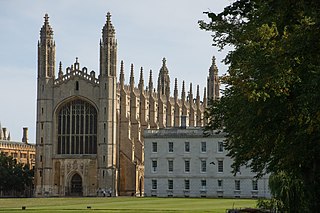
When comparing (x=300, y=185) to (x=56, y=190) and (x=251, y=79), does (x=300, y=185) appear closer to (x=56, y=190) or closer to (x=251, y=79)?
(x=251, y=79)

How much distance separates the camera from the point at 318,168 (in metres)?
25.5

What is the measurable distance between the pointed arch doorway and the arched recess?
308 cm

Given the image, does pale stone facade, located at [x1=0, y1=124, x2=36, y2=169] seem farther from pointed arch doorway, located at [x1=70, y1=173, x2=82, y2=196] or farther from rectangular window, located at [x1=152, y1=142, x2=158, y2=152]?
rectangular window, located at [x1=152, y1=142, x2=158, y2=152]

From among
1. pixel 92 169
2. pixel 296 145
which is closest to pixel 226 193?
pixel 92 169

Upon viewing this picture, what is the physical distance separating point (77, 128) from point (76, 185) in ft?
24.1

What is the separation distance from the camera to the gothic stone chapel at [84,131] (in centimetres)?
9206

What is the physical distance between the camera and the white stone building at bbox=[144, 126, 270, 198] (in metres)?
85.4

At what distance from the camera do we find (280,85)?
61.2 feet

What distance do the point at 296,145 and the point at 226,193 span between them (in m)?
62.8

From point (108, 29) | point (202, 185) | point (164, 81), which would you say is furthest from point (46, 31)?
point (202, 185)

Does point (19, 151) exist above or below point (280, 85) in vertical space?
above

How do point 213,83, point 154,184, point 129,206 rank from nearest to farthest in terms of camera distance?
point 129,206 → point 154,184 → point 213,83

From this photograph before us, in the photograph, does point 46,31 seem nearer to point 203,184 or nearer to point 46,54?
point 46,54

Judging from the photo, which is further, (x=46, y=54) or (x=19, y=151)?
(x=19, y=151)
